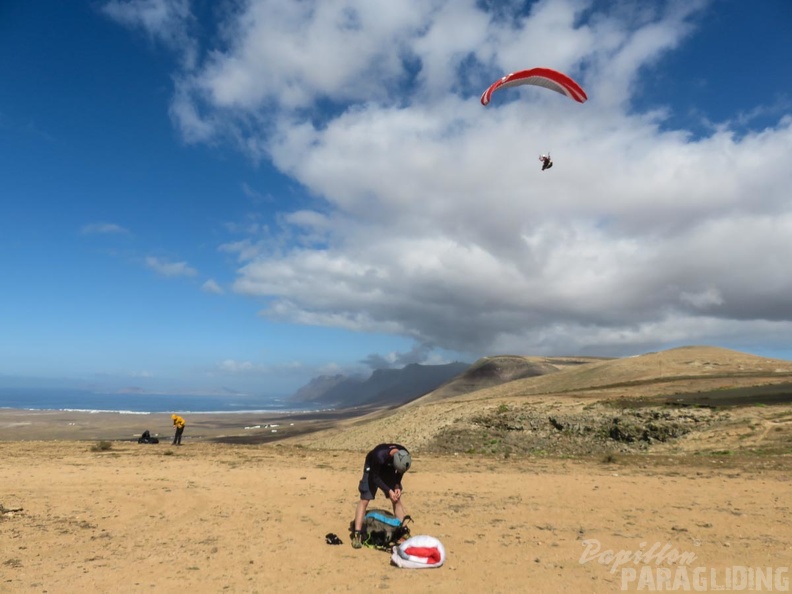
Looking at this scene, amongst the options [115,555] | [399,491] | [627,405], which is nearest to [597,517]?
[399,491]

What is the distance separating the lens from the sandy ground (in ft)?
22.9

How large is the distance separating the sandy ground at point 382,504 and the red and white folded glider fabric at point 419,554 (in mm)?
124

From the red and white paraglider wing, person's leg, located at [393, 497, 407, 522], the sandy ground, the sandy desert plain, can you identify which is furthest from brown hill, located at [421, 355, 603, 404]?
person's leg, located at [393, 497, 407, 522]

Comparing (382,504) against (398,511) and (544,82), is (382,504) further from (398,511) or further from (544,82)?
(544,82)

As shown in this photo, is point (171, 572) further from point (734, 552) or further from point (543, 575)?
point (734, 552)

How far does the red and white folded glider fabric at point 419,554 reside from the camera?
24.1ft

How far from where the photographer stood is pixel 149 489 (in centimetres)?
1267

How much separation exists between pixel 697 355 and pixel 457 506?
63379mm

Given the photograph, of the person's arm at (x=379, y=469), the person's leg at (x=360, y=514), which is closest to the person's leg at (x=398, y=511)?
the person's arm at (x=379, y=469)

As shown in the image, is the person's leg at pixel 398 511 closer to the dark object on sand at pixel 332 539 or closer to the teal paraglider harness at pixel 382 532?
the teal paraglider harness at pixel 382 532

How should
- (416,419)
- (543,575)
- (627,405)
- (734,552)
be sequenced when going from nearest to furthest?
(543,575) < (734,552) < (627,405) < (416,419)

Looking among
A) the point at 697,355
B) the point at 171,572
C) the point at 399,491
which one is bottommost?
the point at 171,572

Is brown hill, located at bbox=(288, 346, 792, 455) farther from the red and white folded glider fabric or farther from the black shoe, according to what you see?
the black shoe

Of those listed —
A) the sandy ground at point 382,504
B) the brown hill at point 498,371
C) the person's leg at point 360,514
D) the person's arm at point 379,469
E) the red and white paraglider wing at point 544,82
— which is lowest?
the sandy ground at point 382,504
